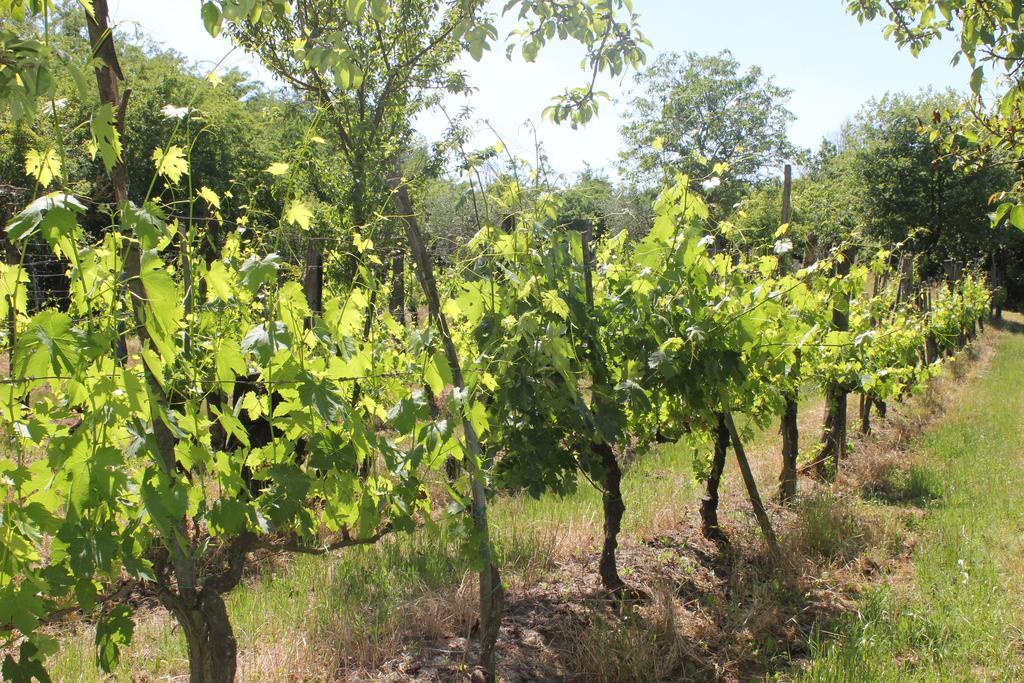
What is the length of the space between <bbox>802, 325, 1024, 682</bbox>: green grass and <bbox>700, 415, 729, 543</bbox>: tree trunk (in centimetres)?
102

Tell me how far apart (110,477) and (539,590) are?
8.98ft

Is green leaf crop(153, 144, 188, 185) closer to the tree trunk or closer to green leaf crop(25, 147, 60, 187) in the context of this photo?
green leaf crop(25, 147, 60, 187)

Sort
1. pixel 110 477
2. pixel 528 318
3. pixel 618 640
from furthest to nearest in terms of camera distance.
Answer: pixel 618 640
pixel 528 318
pixel 110 477

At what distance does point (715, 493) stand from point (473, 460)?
2721 millimetres

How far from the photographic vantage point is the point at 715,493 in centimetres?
470

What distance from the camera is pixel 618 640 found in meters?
3.28

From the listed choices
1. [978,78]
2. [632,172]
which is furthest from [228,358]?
[632,172]

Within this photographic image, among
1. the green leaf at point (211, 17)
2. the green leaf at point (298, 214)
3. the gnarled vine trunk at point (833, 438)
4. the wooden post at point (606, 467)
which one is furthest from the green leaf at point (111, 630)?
the gnarled vine trunk at point (833, 438)

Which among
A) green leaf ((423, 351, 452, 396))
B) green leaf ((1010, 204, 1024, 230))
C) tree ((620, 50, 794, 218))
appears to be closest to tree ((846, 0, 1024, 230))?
green leaf ((1010, 204, 1024, 230))

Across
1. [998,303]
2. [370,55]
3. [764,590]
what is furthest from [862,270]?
[998,303]

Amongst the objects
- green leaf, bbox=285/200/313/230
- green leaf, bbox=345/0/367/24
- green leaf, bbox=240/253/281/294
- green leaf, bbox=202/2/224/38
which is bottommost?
green leaf, bbox=240/253/281/294

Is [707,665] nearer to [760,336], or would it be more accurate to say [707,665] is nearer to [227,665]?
[760,336]

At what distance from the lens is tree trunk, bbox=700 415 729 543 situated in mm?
4684

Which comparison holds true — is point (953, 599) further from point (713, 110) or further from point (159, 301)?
point (713, 110)
